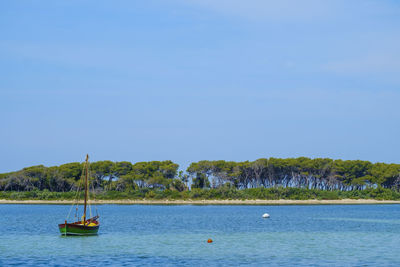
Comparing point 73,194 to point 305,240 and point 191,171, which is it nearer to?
point 191,171

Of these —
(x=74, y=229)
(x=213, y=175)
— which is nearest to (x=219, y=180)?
(x=213, y=175)

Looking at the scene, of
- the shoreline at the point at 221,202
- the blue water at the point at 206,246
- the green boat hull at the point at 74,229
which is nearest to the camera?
the blue water at the point at 206,246

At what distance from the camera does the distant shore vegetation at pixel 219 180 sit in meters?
132

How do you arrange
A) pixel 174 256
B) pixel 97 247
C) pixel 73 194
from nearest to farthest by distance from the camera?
pixel 174 256 → pixel 97 247 → pixel 73 194

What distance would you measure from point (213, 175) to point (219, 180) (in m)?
2.65

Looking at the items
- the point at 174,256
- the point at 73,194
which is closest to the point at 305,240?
the point at 174,256

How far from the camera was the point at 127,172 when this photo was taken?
13938cm

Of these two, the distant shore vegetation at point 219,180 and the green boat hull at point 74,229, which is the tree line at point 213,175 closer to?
the distant shore vegetation at point 219,180

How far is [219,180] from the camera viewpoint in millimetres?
136000

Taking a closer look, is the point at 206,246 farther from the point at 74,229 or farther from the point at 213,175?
the point at 213,175

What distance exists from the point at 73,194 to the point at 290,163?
168 ft

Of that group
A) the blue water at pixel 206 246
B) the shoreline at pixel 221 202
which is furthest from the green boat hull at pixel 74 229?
the shoreline at pixel 221 202

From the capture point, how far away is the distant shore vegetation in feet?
434

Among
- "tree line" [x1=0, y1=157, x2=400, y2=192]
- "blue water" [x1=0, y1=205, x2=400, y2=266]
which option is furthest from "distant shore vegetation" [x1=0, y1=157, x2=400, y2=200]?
"blue water" [x1=0, y1=205, x2=400, y2=266]
